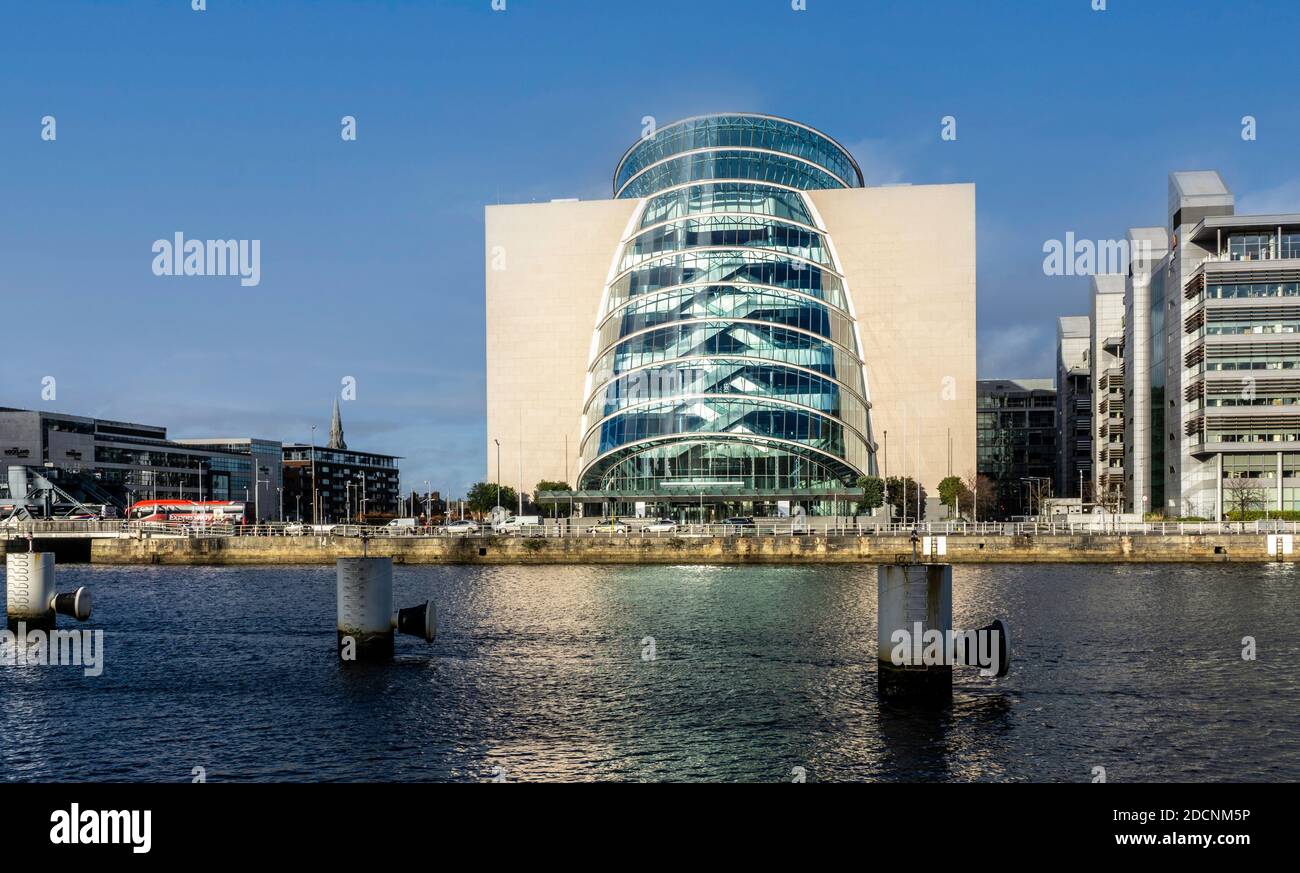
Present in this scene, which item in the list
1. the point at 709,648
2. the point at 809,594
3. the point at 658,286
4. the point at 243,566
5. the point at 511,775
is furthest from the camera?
the point at 658,286

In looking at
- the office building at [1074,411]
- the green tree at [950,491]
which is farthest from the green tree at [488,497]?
the office building at [1074,411]

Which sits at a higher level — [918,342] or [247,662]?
[918,342]

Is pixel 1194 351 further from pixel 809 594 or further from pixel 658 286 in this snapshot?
pixel 809 594

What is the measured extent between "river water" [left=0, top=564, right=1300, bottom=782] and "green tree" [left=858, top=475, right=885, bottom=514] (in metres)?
50.8

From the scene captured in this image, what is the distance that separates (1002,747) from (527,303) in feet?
311

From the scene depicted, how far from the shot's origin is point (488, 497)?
102 m

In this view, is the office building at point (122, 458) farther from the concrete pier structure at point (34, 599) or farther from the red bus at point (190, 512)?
the concrete pier structure at point (34, 599)

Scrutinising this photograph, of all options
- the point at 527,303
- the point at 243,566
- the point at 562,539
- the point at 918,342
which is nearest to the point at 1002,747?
the point at 562,539

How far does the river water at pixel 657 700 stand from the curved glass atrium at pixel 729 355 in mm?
54817

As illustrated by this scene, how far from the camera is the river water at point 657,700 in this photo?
16.8 m

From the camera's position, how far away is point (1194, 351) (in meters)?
86.2

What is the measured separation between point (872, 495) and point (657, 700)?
72175 millimetres

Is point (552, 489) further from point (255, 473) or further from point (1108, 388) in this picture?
point (255, 473)

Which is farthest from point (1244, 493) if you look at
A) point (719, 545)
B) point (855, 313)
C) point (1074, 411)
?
point (1074, 411)
